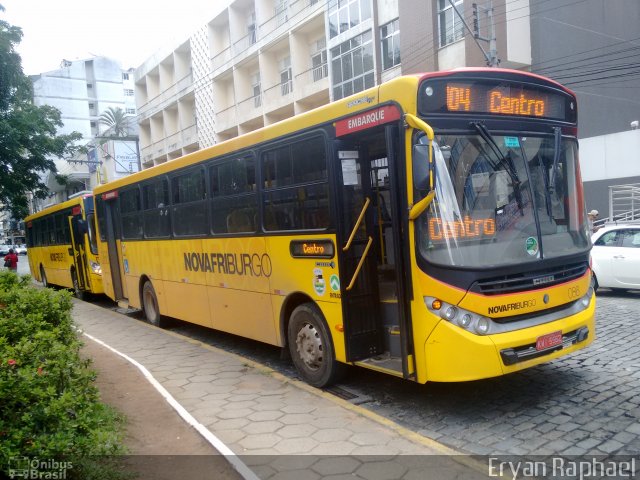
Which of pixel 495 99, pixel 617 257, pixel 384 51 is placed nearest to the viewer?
pixel 495 99

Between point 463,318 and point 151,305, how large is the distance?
25.5ft

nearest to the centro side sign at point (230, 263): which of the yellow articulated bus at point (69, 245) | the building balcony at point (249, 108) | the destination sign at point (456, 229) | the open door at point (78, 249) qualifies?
the destination sign at point (456, 229)

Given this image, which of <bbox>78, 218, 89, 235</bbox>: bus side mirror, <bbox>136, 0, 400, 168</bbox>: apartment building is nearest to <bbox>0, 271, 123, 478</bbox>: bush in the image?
<bbox>78, 218, 89, 235</bbox>: bus side mirror

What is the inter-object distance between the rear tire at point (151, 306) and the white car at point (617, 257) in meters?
8.56

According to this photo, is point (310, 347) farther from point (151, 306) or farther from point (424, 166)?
point (151, 306)

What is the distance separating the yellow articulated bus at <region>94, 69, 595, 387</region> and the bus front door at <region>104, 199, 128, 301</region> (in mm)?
5307

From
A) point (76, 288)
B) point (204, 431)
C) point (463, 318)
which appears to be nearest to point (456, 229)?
point (463, 318)

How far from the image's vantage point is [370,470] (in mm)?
3855

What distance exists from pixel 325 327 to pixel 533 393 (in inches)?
86.3

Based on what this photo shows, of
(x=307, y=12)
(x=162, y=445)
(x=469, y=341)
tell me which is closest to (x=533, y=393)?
(x=469, y=341)

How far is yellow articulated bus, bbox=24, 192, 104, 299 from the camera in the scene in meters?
14.1

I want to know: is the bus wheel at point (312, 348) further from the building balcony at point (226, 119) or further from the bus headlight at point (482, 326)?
the building balcony at point (226, 119)

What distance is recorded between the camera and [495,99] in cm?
492

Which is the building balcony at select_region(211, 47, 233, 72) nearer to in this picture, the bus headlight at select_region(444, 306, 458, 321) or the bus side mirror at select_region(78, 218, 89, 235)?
the bus side mirror at select_region(78, 218, 89, 235)
